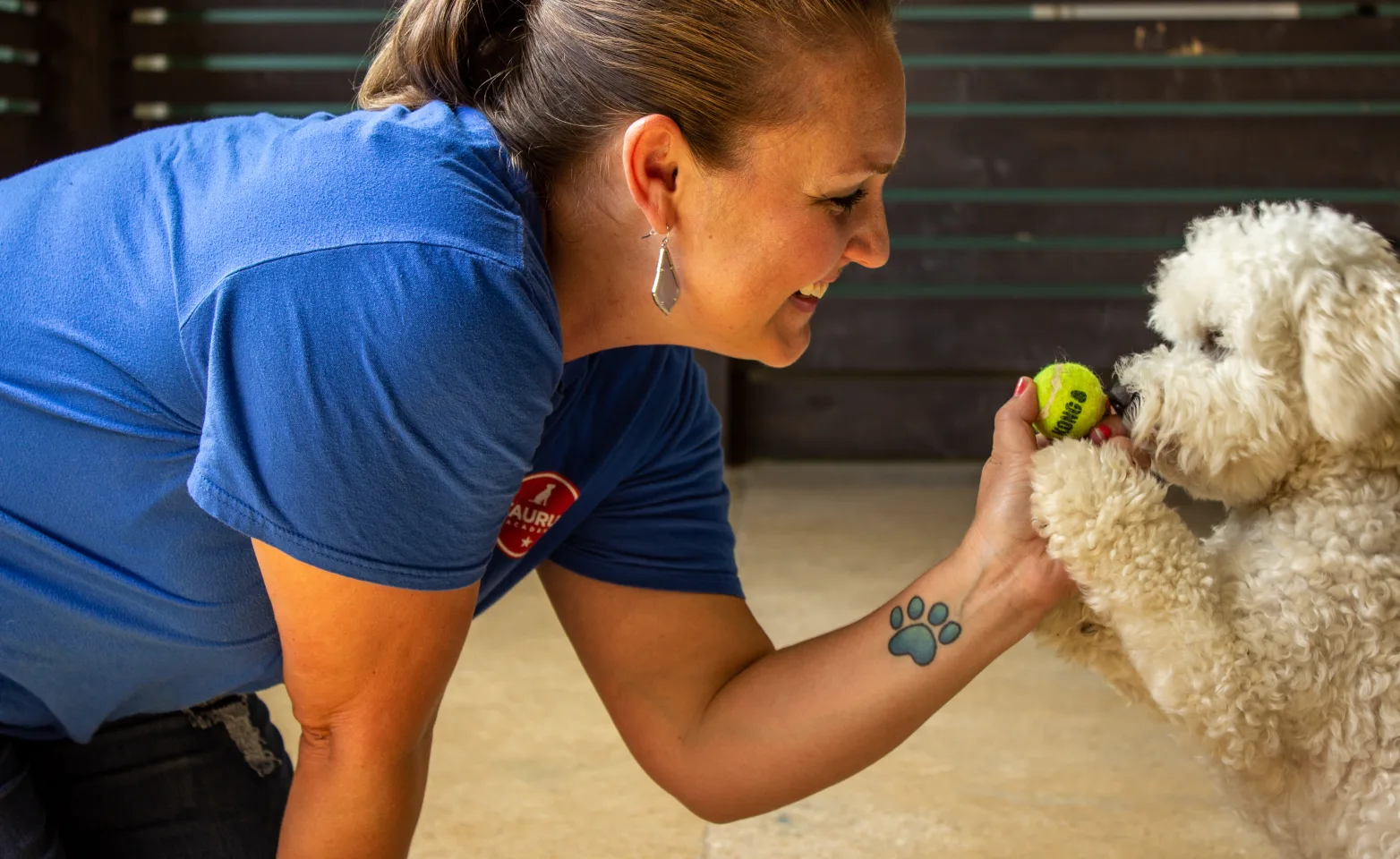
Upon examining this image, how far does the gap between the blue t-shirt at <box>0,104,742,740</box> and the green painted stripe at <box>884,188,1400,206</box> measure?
270 centimetres

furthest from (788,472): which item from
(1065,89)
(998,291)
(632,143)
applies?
(632,143)

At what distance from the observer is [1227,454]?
115 cm

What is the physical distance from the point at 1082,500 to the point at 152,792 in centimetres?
92

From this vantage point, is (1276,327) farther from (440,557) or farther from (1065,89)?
(1065,89)

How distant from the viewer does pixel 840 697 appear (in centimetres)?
117

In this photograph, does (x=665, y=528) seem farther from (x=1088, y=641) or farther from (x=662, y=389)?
(x=1088, y=641)

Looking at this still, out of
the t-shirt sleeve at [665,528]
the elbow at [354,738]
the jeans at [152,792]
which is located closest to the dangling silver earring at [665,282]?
the t-shirt sleeve at [665,528]

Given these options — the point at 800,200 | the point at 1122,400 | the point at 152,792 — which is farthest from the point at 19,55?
the point at 1122,400

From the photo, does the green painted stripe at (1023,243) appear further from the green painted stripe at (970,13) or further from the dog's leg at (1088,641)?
the dog's leg at (1088,641)

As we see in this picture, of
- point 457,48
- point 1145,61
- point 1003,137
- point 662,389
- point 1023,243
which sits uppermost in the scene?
point 457,48

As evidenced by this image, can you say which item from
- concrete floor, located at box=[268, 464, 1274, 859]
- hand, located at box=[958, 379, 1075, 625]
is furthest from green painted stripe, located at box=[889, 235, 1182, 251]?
hand, located at box=[958, 379, 1075, 625]

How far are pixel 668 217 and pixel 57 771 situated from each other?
80 centimetres

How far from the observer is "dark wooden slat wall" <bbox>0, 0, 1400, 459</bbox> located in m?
3.62

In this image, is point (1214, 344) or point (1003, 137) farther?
point (1003, 137)
